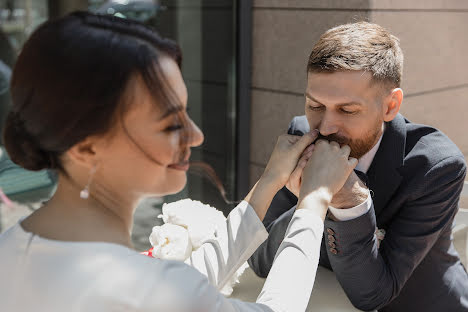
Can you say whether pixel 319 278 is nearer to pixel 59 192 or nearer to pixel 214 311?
pixel 214 311

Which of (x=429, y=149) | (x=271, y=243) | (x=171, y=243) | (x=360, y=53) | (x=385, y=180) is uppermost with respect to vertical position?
(x=360, y=53)

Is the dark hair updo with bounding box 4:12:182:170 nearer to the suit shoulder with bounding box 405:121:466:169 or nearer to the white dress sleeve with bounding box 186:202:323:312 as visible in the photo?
the white dress sleeve with bounding box 186:202:323:312

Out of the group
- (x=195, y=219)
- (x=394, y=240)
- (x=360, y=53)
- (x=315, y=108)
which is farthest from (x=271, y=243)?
(x=360, y=53)

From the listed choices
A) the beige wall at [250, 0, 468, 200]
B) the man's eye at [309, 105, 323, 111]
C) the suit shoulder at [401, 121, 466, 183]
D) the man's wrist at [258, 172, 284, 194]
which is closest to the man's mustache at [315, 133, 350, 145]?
the man's eye at [309, 105, 323, 111]

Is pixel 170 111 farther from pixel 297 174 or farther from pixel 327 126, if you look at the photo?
pixel 327 126

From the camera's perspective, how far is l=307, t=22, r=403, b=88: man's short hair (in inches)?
78.2

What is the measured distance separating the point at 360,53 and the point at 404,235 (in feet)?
2.22

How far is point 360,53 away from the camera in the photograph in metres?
1.99

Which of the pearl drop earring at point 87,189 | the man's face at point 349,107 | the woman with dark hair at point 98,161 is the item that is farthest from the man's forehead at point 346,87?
the pearl drop earring at point 87,189

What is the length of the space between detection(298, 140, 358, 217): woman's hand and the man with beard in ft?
0.52

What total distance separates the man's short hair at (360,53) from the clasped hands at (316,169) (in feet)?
1.01

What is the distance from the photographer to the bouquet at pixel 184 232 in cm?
176

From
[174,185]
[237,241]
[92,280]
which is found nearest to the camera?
[92,280]

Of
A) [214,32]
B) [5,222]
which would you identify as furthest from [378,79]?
[5,222]
